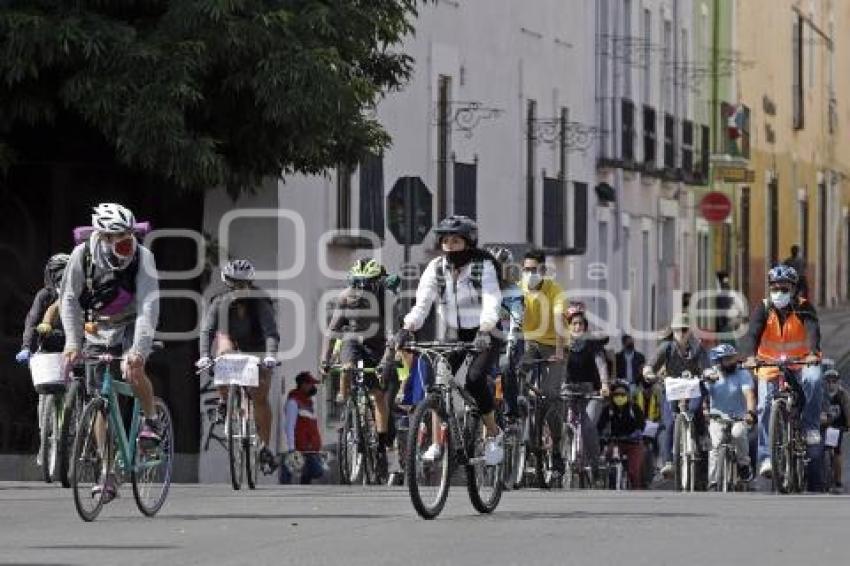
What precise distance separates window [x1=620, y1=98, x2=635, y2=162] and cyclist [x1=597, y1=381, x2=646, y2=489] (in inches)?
673

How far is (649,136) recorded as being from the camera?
1992 inches

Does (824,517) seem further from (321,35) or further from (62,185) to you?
(62,185)

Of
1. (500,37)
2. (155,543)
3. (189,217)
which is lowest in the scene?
(155,543)

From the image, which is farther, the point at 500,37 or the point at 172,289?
the point at 500,37

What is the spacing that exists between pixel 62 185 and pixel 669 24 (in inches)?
1067

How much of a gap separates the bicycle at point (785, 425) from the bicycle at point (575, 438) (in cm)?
310

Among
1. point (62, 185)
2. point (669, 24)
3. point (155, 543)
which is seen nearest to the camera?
point (155, 543)

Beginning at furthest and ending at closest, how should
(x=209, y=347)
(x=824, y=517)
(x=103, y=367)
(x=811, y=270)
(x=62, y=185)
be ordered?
(x=811, y=270) < (x=62, y=185) < (x=209, y=347) < (x=824, y=517) < (x=103, y=367)

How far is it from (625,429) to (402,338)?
1411 centimetres

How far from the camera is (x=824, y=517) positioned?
1817 centimetres

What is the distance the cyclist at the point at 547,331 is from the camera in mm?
26281

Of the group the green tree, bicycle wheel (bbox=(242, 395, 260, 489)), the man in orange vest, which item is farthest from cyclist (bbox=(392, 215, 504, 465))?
the green tree

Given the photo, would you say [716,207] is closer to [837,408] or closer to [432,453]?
[837,408]

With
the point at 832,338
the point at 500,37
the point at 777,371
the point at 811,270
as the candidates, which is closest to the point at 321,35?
the point at 777,371
